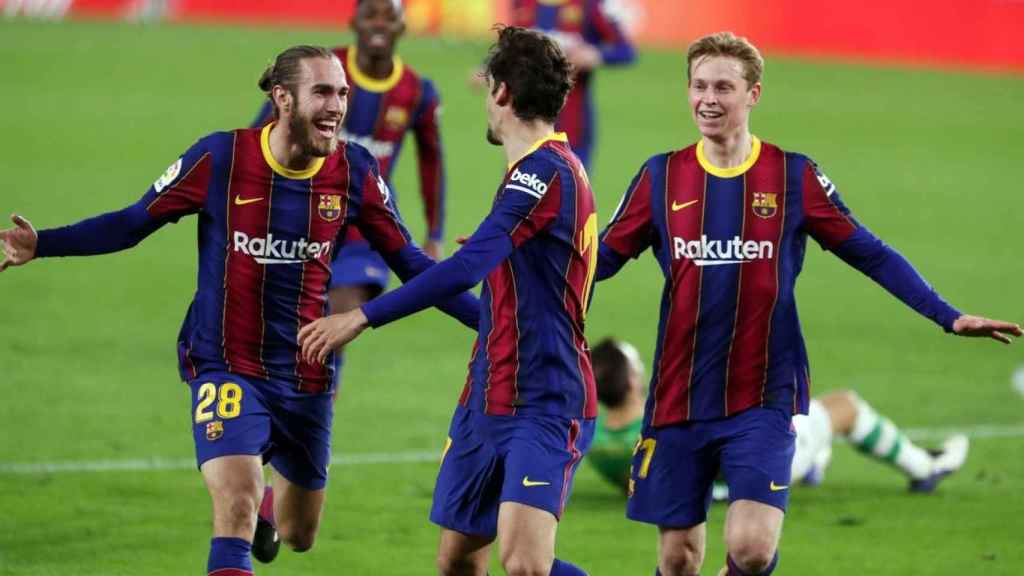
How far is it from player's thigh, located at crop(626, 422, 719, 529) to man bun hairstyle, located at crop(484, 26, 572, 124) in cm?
127

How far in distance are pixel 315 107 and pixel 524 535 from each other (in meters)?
1.74

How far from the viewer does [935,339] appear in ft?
47.9

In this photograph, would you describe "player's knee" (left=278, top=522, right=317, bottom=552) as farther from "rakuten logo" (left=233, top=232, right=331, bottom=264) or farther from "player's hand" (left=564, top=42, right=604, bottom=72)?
"player's hand" (left=564, top=42, right=604, bottom=72)

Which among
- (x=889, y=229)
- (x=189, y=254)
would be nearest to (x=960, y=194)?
(x=889, y=229)

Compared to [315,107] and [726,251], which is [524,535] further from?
[315,107]

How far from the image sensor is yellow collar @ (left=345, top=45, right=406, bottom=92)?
33.5 feet

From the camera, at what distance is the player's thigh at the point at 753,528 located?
672 cm

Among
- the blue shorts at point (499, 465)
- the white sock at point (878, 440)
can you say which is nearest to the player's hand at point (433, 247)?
the white sock at point (878, 440)

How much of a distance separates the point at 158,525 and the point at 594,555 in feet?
6.69

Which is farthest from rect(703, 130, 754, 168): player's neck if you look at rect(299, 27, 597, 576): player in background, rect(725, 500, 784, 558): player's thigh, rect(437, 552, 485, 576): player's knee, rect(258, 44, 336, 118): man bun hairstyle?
rect(437, 552, 485, 576): player's knee

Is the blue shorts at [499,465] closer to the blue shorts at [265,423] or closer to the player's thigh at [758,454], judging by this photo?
the player's thigh at [758,454]

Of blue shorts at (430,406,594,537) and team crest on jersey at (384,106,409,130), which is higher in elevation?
team crest on jersey at (384,106,409,130)

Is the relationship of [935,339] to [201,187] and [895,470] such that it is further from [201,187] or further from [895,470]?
[201,187]

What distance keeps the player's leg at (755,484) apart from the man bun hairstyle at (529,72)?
4.36 feet
